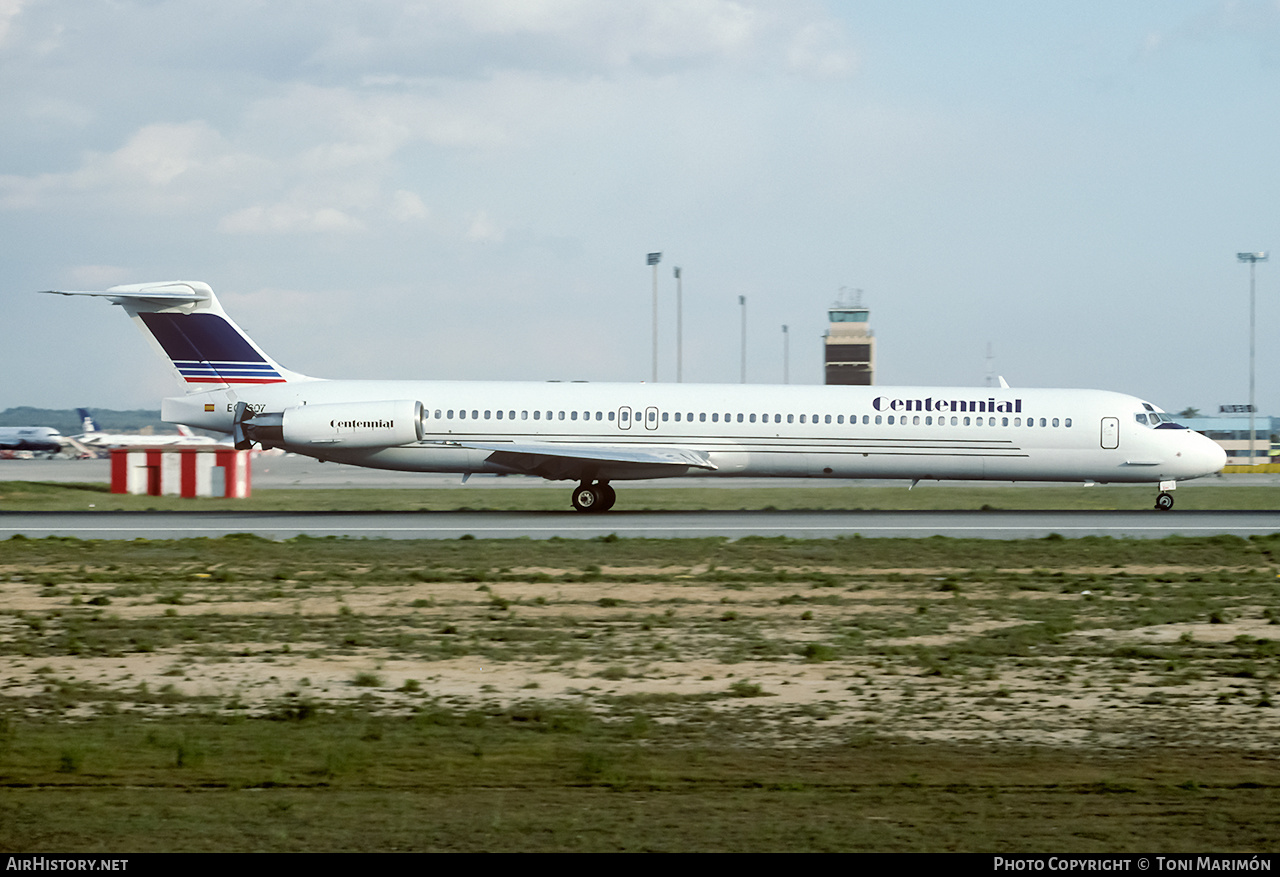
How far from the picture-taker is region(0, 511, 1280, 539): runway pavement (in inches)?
970

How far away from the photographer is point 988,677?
11.0 m

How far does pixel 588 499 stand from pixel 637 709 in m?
21.1

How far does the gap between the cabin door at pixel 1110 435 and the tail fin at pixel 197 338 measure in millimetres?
20750

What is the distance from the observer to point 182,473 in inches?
1460

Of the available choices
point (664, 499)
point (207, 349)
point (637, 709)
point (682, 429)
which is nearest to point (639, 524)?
point (682, 429)

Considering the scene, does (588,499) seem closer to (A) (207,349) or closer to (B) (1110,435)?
(A) (207,349)

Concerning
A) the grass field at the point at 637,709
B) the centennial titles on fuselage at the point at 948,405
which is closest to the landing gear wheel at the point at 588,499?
the centennial titles on fuselage at the point at 948,405

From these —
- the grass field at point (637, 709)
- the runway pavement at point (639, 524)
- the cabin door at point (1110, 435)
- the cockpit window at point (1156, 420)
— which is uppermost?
the cockpit window at point (1156, 420)

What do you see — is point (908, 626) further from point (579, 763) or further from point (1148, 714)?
point (579, 763)

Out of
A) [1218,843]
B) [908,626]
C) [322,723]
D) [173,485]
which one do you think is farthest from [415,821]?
[173,485]

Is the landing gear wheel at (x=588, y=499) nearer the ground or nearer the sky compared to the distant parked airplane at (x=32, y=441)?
nearer the ground

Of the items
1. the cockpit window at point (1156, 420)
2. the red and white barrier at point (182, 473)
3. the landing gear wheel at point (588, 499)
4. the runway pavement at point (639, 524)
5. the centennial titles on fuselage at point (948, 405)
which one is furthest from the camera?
the red and white barrier at point (182, 473)

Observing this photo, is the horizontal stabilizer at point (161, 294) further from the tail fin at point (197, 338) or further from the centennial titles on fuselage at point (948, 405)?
the centennial titles on fuselage at point (948, 405)

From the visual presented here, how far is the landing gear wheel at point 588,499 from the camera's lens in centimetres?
3084
